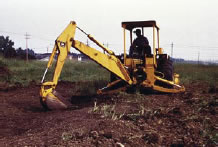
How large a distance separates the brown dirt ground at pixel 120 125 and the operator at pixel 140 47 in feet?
5.70

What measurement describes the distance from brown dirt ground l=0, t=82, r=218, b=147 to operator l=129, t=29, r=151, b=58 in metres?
1.74

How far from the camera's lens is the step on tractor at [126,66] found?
7.41 metres

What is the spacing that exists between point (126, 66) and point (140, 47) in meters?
0.81

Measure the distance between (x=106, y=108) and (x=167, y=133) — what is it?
201 centimetres

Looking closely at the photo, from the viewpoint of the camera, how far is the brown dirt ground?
166 inches

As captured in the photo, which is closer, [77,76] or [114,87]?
[114,87]

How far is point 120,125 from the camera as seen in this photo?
4762 mm

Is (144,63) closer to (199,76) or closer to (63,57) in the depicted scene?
(63,57)

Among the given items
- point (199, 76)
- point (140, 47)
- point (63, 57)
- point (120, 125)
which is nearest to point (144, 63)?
point (140, 47)

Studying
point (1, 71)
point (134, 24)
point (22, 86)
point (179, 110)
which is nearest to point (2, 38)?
point (1, 71)

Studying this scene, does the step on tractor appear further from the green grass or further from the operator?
the green grass

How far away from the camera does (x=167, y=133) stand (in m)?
4.81

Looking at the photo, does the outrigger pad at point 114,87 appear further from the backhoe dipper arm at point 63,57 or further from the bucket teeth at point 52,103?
the bucket teeth at point 52,103

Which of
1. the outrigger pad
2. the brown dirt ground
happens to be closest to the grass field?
the outrigger pad
